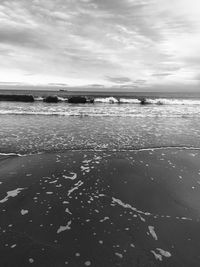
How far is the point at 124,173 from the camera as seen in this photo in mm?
8133

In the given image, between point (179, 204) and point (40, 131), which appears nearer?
point (179, 204)

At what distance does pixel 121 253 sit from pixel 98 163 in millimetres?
4862

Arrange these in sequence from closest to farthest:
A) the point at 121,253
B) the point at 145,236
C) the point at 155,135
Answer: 1. the point at 121,253
2. the point at 145,236
3. the point at 155,135

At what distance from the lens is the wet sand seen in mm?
4238

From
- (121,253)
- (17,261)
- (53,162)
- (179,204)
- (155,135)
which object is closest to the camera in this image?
(17,261)

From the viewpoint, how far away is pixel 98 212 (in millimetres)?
5617

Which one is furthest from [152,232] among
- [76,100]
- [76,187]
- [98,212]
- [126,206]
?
[76,100]

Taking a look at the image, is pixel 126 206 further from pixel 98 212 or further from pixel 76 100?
pixel 76 100

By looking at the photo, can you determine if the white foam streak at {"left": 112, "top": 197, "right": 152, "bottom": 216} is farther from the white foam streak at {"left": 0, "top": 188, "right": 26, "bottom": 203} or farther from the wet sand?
the white foam streak at {"left": 0, "top": 188, "right": 26, "bottom": 203}

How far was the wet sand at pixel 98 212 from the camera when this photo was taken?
424 centimetres

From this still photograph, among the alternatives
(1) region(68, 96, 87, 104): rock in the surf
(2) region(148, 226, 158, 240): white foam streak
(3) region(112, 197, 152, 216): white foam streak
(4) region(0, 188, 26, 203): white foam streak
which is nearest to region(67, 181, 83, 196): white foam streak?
(3) region(112, 197, 152, 216): white foam streak

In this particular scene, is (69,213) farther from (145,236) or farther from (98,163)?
(98,163)

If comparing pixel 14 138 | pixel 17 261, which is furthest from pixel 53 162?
pixel 17 261

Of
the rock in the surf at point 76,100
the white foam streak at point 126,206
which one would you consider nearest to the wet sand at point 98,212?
the white foam streak at point 126,206
